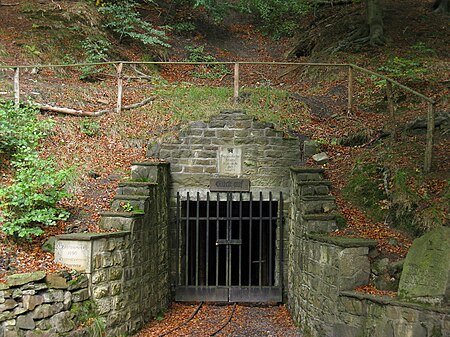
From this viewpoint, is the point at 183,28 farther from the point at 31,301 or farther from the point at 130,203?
the point at 31,301

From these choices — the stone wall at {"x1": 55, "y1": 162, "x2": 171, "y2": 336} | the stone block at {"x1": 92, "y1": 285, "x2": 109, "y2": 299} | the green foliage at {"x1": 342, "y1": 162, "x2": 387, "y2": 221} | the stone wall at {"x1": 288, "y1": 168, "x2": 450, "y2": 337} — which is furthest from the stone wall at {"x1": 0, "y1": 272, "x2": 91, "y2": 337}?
the green foliage at {"x1": 342, "y1": 162, "x2": 387, "y2": 221}

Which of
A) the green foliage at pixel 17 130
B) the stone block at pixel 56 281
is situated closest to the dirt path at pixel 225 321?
the stone block at pixel 56 281

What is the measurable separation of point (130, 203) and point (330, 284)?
3267mm

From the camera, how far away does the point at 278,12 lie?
21891mm

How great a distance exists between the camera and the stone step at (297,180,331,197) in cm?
782

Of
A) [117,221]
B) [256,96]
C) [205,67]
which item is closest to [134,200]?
[117,221]

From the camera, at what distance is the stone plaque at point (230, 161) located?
9266 millimetres

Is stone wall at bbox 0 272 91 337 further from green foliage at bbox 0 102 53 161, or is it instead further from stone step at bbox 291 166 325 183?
stone step at bbox 291 166 325 183

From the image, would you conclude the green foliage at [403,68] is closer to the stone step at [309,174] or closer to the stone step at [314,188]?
the stone step at [309,174]

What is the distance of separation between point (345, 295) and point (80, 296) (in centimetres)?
333

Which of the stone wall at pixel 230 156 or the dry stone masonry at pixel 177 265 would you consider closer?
the dry stone masonry at pixel 177 265

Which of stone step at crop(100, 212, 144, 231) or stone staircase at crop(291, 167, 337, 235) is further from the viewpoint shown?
stone staircase at crop(291, 167, 337, 235)

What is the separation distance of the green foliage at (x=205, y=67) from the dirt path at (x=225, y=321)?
30.5 ft

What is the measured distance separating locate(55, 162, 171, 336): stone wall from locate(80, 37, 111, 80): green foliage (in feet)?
19.7
